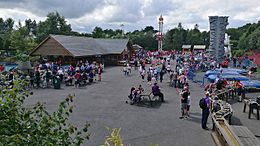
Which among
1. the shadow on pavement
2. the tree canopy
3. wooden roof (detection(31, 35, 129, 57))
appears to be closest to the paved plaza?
the shadow on pavement

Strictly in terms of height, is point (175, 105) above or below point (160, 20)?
below

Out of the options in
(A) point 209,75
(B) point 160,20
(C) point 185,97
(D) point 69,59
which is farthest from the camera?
(B) point 160,20

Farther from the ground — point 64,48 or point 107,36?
point 107,36

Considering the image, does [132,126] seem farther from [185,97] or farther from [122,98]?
[122,98]

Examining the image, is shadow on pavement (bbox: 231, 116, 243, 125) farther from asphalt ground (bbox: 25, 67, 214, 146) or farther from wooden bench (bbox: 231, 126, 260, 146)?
wooden bench (bbox: 231, 126, 260, 146)

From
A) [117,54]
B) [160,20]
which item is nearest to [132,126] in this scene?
[117,54]

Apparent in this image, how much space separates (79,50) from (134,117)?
76.4ft

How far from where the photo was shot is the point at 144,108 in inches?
593

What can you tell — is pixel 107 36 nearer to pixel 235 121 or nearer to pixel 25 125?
pixel 235 121

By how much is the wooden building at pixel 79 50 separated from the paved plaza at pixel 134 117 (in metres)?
13.7

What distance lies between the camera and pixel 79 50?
3478 centimetres

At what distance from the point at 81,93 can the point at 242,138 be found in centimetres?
1293

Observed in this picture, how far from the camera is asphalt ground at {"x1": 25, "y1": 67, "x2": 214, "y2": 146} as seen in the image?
10.2 m

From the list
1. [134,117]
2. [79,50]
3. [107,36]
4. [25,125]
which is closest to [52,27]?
[107,36]
